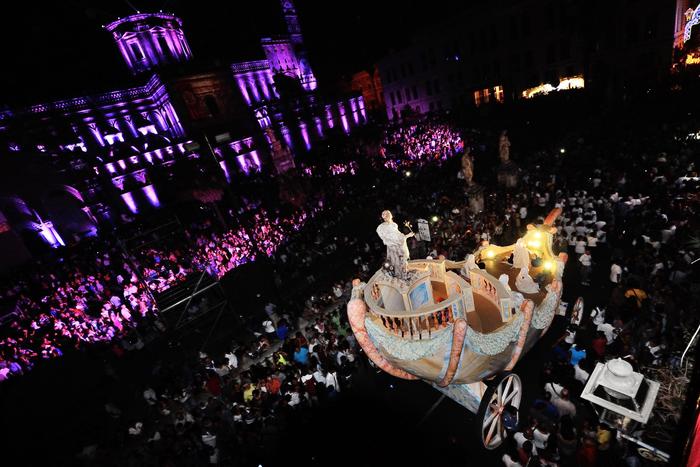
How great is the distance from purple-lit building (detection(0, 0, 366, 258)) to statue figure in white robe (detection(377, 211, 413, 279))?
22275mm

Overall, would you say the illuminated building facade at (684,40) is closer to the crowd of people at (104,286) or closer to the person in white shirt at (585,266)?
the person in white shirt at (585,266)

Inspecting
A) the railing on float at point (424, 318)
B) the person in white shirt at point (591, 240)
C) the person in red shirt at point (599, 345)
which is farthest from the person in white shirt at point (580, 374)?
the person in white shirt at point (591, 240)

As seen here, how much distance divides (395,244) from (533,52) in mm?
33834

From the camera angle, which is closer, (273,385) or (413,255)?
(273,385)

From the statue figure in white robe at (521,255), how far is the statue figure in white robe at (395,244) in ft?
9.76

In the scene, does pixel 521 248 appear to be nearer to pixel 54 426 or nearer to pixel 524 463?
pixel 524 463

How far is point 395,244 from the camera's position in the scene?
6992 mm

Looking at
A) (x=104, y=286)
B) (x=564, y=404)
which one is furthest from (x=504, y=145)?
(x=104, y=286)

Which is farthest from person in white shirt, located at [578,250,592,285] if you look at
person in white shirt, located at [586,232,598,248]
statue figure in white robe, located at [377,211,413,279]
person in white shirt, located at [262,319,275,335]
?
person in white shirt, located at [262,319,275,335]

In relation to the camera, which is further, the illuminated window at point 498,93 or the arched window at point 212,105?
the arched window at point 212,105

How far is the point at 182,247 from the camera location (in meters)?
18.3

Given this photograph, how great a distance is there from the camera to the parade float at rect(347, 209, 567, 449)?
6078mm

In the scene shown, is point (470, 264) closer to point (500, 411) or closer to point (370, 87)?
point (500, 411)

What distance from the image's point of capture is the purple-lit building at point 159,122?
94.3 ft
